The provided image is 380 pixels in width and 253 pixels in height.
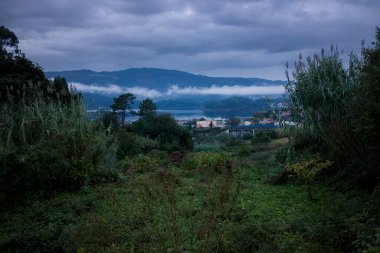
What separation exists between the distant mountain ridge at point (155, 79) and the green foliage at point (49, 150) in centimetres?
4171

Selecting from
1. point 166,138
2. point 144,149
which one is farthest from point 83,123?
point 166,138

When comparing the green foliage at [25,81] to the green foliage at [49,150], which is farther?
the green foliage at [25,81]

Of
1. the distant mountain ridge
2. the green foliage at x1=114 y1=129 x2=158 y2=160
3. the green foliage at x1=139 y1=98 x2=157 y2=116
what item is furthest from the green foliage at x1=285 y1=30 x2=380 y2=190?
the distant mountain ridge

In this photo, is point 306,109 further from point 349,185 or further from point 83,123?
point 83,123

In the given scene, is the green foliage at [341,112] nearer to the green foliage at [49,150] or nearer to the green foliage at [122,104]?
the green foliage at [49,150]

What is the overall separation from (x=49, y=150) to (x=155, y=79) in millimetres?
54728

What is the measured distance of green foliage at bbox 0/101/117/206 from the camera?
715cm

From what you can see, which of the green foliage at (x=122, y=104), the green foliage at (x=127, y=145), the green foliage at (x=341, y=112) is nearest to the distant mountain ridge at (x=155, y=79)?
the green foliage at (x=122, y=104)

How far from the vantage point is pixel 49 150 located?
311 inches

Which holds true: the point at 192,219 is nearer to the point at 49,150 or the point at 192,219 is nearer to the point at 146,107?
the point at 49,150

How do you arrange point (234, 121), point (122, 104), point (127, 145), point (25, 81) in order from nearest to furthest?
point (25, 81), point (127, 145), point (122, 104), point (234, 121)

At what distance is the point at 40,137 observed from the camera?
8.59 metres

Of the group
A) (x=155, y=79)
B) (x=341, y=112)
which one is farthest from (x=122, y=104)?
(x=155, y=79)

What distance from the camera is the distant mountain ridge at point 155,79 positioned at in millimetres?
53162
